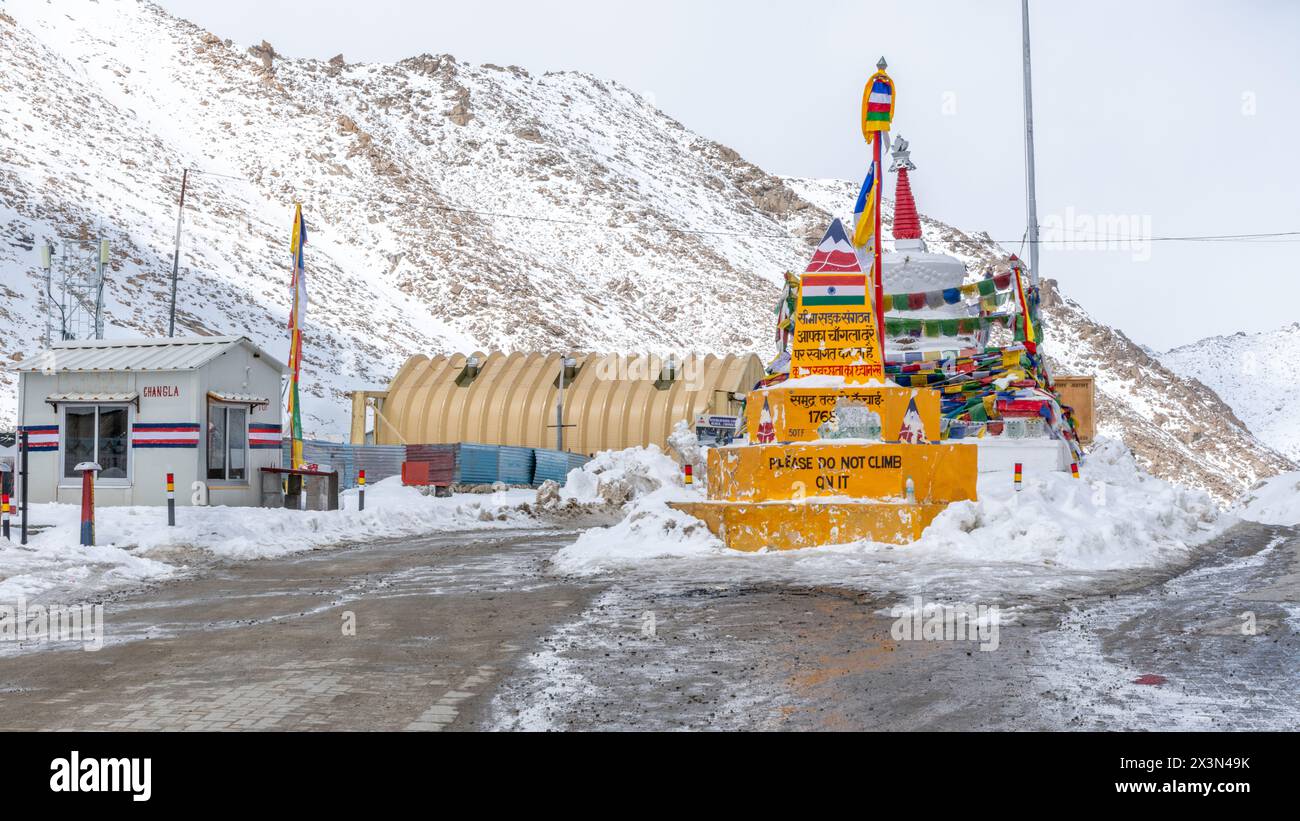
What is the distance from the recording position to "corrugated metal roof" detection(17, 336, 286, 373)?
21.4 metres

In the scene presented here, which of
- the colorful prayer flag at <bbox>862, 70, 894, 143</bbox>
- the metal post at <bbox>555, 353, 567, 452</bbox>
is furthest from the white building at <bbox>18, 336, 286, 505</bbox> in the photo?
the metal post at <bbox>555, 353, 567, 452</bbox>

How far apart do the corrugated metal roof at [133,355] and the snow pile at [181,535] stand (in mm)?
2525

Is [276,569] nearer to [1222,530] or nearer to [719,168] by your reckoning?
[1222,530]

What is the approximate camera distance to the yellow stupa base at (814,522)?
15.1m

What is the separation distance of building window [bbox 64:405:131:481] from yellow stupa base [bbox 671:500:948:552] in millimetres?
11073

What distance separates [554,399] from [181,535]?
23523mm

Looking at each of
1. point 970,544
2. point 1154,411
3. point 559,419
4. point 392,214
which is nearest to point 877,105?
point 970,544

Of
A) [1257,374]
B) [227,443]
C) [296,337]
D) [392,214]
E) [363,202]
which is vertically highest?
[363,202]

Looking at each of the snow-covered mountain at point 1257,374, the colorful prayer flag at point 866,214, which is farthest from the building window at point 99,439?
the snow-covered mountain at point 1257,374

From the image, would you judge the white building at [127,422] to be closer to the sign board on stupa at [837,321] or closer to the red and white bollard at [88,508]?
the red and white bollard at [88,508]

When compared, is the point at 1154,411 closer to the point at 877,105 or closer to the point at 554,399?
the point at 554,399

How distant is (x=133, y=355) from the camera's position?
22156mm

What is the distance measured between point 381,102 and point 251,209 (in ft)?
114
